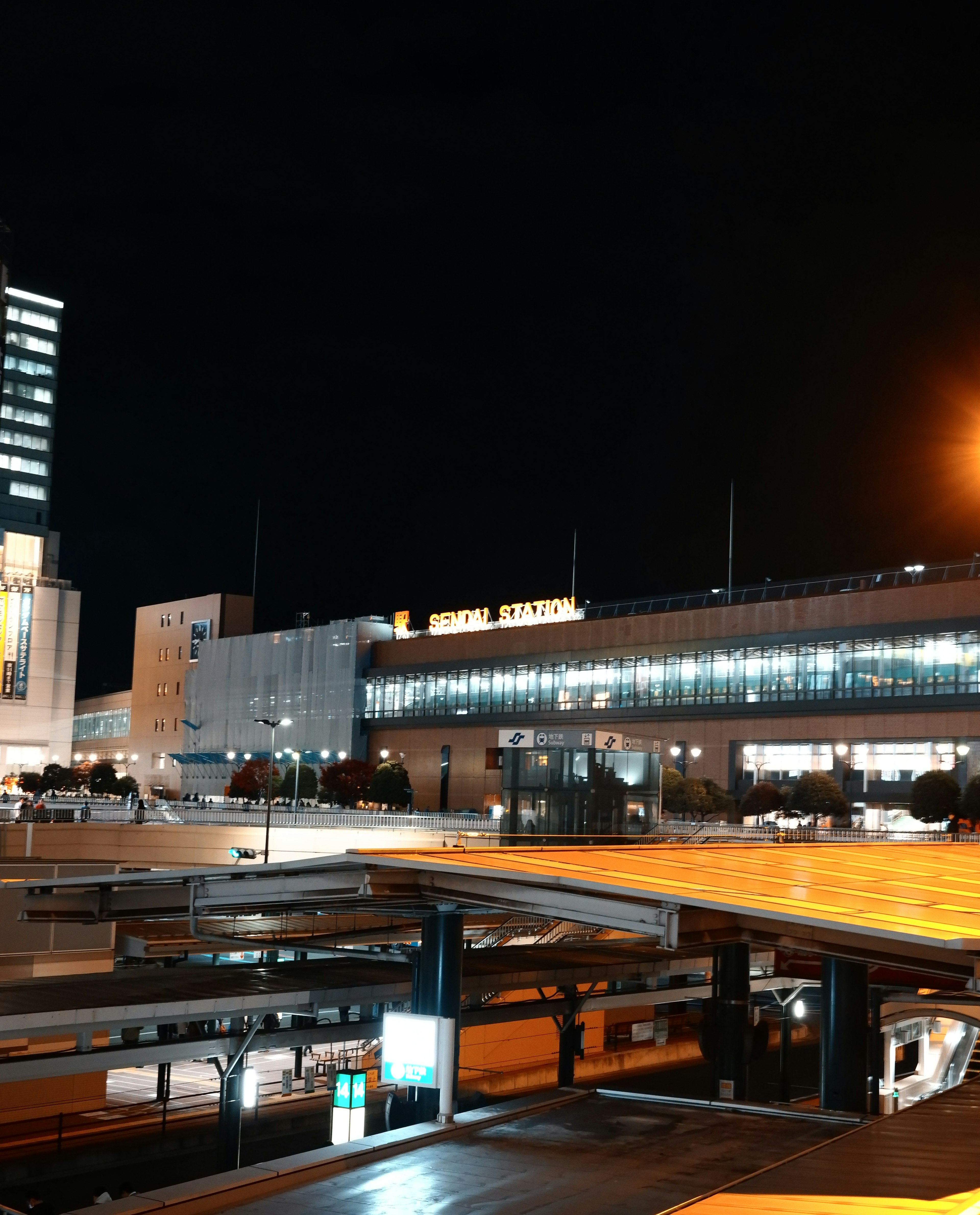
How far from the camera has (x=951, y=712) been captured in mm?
67750

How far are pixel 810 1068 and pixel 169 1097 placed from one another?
2146 centimetres

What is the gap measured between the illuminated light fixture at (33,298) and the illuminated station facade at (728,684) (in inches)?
2334

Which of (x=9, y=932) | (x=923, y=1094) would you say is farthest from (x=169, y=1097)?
(x=923, y=1094)

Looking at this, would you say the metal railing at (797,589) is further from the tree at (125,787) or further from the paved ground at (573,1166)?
the paved ground at (573,1166)

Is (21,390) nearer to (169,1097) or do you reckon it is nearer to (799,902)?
(169,1097)

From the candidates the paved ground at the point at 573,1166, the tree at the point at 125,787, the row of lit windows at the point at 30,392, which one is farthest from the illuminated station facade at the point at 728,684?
the row of lit windows at the point at 30,392

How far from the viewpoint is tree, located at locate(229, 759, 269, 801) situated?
89938 mm

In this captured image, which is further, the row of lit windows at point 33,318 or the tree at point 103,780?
the row of lit windows at point 33,318

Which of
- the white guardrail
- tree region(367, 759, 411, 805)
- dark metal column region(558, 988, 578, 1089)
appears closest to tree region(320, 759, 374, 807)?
tree region(367, 759, 411, 805)

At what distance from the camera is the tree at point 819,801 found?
199ft

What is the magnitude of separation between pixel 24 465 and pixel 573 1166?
122 m

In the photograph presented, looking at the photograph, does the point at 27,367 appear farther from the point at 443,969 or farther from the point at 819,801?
the point at 443,969

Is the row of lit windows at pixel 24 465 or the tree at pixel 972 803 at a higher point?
the row of lit windows at pixel 24 465

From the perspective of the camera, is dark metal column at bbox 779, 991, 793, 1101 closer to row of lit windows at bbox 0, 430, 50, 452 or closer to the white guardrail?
the white guardrail
